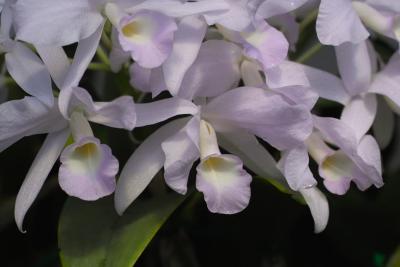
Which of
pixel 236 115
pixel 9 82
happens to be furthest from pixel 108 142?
pixel 236 115

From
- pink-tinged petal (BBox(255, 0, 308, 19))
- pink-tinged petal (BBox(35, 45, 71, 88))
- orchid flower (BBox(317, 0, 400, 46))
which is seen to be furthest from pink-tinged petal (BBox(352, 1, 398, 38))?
pink-tinged petal (BBox(35, 45, 71, 88))

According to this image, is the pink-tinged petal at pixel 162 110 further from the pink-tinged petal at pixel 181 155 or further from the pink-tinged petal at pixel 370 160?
the pink-tinged petal at pixel 370 160

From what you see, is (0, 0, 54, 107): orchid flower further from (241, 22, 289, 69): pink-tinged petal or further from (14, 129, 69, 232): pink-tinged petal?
(241, 22, 289, 69): pink-tinged petal

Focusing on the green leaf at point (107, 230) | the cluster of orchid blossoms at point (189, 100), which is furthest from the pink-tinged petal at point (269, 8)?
the green leaf at point (107, 230)

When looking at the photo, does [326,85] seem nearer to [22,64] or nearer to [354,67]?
[354,67]

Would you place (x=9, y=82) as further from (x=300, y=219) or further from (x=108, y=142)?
(x=300, y=219)

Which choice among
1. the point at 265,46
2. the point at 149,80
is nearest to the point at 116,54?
the point at 149,80
